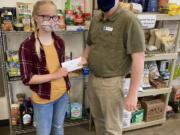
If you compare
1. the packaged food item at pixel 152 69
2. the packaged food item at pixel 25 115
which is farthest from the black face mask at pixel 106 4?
the packaged food item at pixel 25 115

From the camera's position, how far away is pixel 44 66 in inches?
50.9

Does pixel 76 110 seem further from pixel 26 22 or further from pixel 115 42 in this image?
pixel 115 42

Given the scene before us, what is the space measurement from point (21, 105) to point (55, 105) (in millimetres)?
938

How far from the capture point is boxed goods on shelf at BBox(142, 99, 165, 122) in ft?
7.66

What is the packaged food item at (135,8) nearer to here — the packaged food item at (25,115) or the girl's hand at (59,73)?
the girl's hand at (59,73)

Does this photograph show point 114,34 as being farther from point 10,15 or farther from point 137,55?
point 10,15

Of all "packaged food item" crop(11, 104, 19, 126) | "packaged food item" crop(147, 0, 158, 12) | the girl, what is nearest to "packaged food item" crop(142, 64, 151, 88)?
"packaged food item" crop(147, 0, 158, 12)

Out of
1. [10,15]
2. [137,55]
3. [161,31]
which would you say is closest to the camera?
[137,55]

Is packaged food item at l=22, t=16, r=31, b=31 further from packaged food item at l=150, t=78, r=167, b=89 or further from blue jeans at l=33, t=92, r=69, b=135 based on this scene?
packaged food item at l=150, t=78, r=167, b=89

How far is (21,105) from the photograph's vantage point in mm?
2215

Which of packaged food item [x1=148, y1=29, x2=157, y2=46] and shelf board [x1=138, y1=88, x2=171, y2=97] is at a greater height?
packaged food item [x1=148, y1=29, x2=157, y2=46]

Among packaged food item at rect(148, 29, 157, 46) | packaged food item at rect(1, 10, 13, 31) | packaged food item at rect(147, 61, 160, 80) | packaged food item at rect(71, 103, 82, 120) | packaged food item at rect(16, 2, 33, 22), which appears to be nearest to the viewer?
packaged food item at rect(1, 10, 13, 31)

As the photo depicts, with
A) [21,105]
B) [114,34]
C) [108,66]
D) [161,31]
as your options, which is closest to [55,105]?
[108,66]

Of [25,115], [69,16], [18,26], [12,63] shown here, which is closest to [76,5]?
[69,16]
